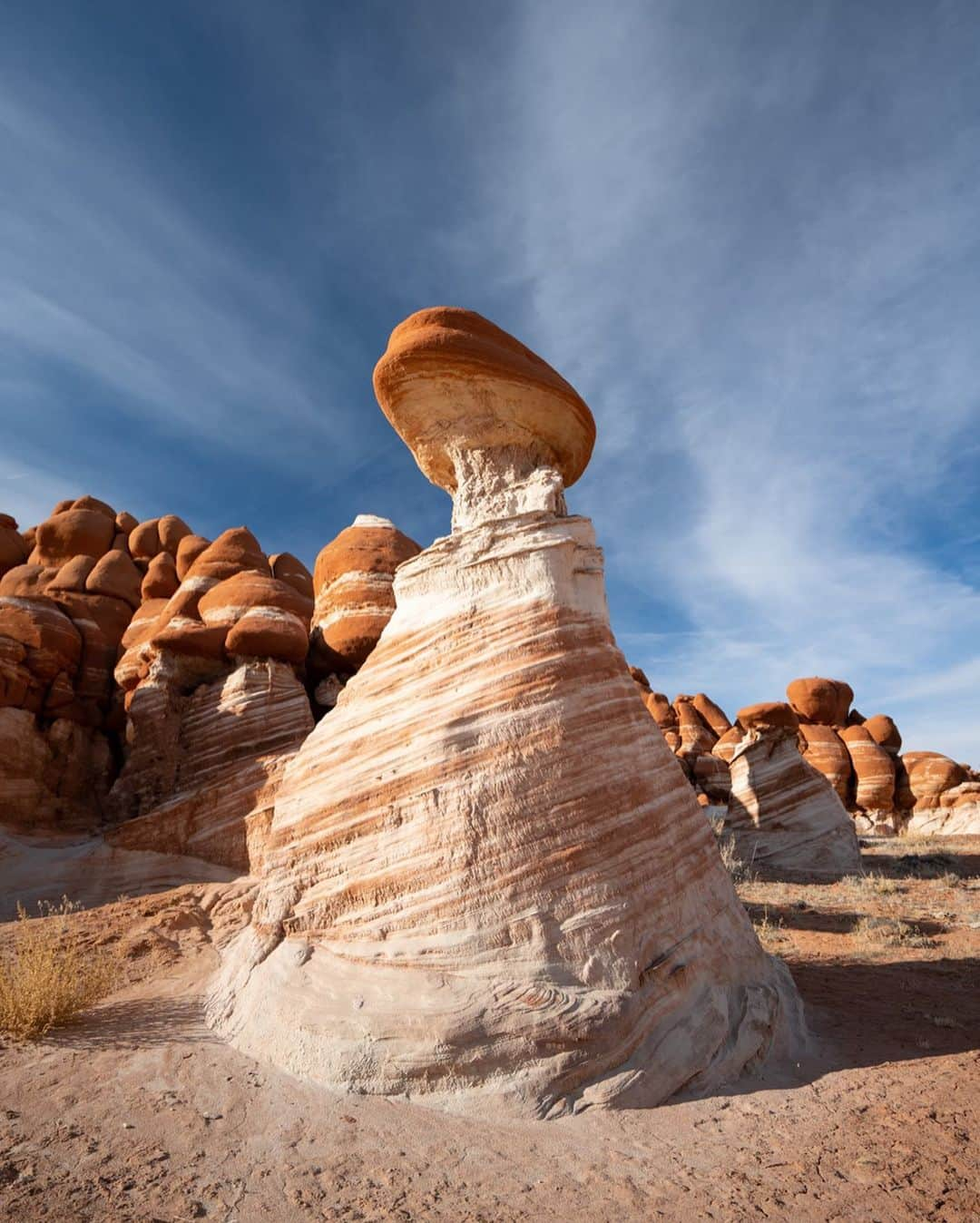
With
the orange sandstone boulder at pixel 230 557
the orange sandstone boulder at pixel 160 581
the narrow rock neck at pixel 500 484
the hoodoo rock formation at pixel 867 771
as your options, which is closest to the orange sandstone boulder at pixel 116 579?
the orange sandstone boulder at pixel 160 581

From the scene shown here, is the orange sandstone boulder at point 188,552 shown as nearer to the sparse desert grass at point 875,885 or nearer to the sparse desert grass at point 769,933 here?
the sparse desert grass at point 769,933

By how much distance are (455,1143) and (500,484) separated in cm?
458

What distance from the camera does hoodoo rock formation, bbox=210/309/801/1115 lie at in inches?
147

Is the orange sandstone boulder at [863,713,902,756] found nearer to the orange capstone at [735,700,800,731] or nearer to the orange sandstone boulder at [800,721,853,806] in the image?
the orange sandstone boulder at [800,721,853,806]

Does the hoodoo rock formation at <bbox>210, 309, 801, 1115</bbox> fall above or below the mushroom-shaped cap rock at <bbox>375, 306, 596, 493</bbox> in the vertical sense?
below

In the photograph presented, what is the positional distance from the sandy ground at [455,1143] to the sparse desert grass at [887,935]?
2770 mm

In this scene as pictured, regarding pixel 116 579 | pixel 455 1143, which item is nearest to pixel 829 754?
pixel 116 579

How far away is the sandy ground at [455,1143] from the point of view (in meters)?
2.79

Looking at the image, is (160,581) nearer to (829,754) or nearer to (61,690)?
(61,690)

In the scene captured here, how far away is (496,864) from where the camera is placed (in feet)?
13.7

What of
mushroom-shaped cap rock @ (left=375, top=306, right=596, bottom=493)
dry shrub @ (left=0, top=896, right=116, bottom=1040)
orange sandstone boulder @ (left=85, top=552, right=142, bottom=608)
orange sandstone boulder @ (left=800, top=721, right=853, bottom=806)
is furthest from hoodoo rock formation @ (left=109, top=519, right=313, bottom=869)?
orange sandstone boulder @ (left=800, top=721, right=853, bottom=806)

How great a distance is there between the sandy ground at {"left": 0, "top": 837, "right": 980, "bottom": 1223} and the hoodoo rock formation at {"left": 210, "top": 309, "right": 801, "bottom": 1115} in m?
0.24

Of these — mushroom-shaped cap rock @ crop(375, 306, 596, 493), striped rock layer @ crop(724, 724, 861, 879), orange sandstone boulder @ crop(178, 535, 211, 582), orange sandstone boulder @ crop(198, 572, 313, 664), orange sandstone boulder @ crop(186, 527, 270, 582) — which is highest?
orange sandstone boulder @ crop(178, 535, 211, 582)

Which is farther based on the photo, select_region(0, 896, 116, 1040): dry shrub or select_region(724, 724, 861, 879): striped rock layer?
select_region(724, 724, 861, 879): striped rock layer
